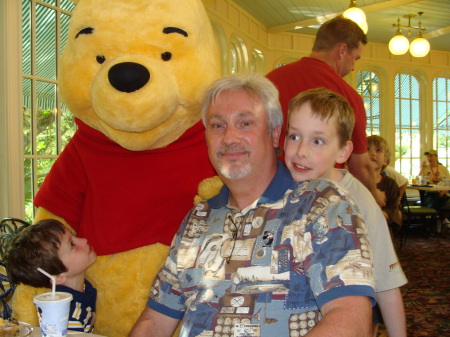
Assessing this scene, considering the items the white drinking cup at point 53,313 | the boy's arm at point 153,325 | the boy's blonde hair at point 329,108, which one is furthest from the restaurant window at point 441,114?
the white drinking cup at point 53,313

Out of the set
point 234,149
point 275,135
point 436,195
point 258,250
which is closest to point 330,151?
point 275,135

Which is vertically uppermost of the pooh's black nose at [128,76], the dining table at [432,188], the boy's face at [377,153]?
the pooh's black nose at [128,76]

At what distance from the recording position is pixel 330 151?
1589 millimetres

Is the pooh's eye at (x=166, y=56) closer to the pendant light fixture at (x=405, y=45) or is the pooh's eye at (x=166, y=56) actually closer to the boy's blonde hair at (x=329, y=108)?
the boy's blonde hair at (x=329, y=108)

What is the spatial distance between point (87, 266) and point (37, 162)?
2.23 m

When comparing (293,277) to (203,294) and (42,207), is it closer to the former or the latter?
(203,294)

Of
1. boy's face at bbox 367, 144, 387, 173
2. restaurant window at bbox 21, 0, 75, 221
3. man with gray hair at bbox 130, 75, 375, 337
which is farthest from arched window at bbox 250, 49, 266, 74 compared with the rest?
man with gray hair at bbox 130, 75, 375, 337

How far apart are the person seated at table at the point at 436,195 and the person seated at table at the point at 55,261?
23.3ft

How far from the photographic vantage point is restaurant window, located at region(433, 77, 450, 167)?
36.3ft

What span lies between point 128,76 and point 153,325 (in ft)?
2.53

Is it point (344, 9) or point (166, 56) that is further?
point (344, 9)

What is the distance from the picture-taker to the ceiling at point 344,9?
286 inches

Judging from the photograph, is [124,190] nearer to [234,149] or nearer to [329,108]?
[234,149]

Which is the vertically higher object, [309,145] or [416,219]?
[309,145]
